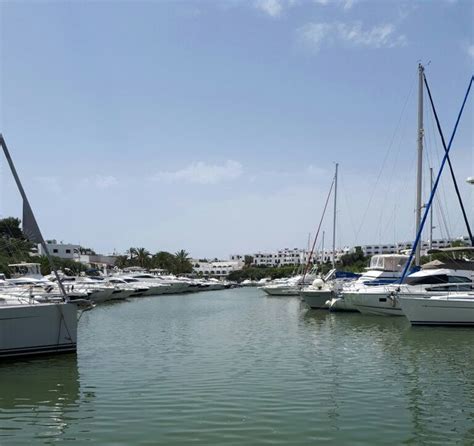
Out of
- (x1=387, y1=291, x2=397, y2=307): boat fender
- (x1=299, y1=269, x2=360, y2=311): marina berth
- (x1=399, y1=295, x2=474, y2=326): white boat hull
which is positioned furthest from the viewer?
(x1=299, y1=269, x2=360, y2=311): marina berth

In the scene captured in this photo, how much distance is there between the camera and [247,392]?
14.3 meters

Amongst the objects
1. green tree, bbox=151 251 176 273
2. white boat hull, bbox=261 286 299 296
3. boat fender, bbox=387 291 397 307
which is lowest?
white boat hull, bbox=261 286 299 296

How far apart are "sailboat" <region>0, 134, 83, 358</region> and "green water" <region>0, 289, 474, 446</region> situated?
1.90 feet

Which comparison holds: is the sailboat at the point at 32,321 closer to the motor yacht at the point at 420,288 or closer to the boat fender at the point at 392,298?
the motor yacht at the point at 420,288

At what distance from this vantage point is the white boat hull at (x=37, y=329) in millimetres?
19625

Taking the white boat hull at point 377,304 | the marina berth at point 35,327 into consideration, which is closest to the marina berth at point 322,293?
the white boat hull at point 377,304

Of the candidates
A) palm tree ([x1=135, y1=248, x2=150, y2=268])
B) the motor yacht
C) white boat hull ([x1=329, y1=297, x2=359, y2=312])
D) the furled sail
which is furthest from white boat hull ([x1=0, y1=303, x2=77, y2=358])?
palm tree ([x1=135, y1=248, x2=150, y2=268])

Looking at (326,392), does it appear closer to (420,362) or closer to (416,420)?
(416,420)

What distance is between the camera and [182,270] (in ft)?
477

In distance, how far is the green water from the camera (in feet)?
36.6

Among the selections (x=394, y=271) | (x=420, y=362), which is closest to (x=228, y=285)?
(x=394, y=271)

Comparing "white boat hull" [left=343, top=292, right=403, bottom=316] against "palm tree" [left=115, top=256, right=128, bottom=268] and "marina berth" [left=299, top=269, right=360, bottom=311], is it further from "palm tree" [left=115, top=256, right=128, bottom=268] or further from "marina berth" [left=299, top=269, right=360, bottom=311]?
"palm tree" [left=115, top=256, right=128, bottom=268]

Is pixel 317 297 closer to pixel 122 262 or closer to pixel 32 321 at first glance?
pixel 32 321

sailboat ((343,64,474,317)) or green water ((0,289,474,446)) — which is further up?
sailboat ((343,64,474,317))
